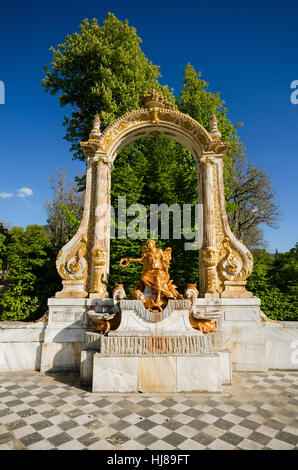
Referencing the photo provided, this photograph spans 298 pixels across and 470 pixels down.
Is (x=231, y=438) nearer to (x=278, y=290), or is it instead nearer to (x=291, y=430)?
(x=291, y=430)

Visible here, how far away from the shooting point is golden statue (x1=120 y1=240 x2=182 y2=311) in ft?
17.6

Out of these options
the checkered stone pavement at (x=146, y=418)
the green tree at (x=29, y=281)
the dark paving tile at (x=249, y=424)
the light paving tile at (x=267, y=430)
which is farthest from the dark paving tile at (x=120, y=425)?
the green tree at (x=29, y=281)

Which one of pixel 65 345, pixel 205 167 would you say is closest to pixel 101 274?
pixel 65 345

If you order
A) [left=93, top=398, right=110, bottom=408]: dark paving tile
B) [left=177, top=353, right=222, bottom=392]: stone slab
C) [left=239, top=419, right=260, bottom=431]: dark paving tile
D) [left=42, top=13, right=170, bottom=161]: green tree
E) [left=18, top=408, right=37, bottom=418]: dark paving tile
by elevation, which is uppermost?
[left=42, top=13, right=170, bottom=161]: green tree

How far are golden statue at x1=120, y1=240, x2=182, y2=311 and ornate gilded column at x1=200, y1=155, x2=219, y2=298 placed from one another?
4.24ft

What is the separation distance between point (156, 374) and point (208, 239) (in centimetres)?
353

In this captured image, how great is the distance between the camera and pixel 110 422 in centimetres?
354

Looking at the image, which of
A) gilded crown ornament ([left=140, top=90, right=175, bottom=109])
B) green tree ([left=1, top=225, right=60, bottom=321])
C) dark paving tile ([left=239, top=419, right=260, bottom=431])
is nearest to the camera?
dark paving tile ([left=239, top=419, right=260, bottom=431])

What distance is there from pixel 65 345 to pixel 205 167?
221 inches

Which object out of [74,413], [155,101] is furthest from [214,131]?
[74,413]

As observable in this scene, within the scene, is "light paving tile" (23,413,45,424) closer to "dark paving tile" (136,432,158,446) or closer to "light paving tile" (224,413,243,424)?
"dark paving tile" (136,432,158,446)

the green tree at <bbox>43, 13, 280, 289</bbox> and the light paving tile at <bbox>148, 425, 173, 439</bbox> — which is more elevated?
the green tree at <bbox>43, 13, 280, 289</bbox>

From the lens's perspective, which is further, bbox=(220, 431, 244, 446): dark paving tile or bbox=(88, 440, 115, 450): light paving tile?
bbox=(220, 431, 244, 446): dark paving tile

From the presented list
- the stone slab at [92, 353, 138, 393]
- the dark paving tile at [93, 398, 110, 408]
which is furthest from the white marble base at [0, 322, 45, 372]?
the dark paving tile at [93, 398, 110, 408]
